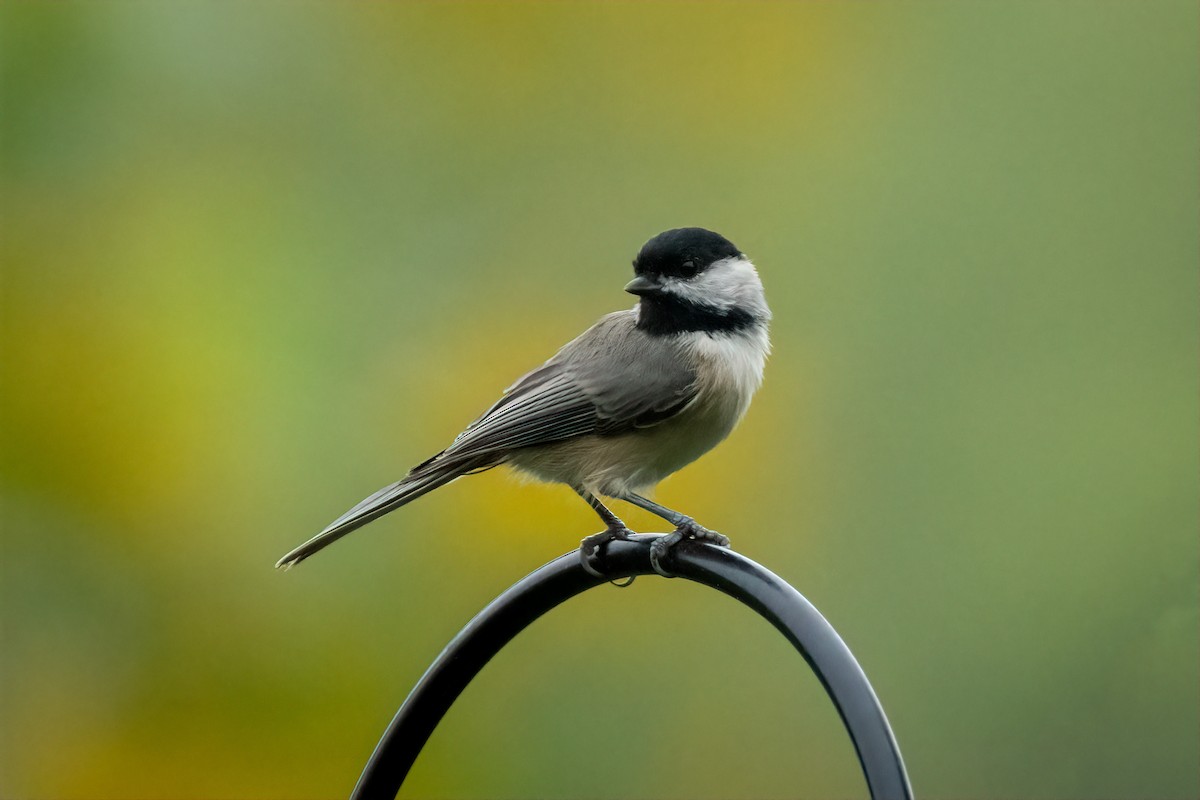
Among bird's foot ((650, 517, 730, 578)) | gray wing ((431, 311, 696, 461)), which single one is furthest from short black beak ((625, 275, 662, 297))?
bird's foot ((650, 517, 730, 578))

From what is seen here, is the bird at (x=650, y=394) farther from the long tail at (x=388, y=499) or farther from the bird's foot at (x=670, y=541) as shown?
the bird's foot at (x=670, y=541)

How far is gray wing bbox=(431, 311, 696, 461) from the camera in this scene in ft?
7.27

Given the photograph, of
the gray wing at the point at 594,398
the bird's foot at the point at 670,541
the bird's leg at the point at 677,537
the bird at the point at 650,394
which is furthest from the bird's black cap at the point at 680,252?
the bird's foot at the point at 670,541

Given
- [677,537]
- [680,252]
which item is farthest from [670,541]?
[680,252]

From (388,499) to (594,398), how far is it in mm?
426

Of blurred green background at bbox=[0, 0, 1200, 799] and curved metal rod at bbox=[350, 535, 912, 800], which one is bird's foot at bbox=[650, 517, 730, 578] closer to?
curved metal rod at bbox=[350, 535, 912, 800]

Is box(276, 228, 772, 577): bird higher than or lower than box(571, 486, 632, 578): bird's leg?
higher

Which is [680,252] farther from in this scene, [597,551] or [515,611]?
[515,611]

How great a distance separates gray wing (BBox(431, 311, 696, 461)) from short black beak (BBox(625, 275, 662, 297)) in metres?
0.11

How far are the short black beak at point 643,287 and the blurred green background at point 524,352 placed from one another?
67 centimetres

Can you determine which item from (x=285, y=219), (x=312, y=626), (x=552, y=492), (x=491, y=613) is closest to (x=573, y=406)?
(x=491, y=613)

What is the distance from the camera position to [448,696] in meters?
1.65

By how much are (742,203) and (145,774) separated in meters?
2.08

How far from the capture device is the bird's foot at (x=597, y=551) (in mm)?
1688
